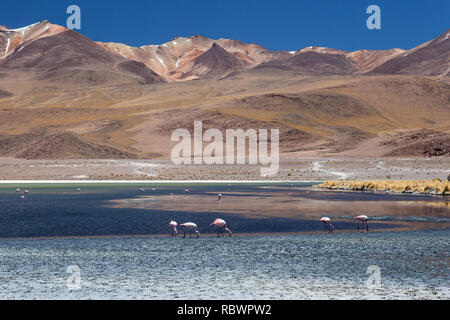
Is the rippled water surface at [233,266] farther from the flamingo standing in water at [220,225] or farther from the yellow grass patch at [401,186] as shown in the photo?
the yellow grass patch at [401,186]

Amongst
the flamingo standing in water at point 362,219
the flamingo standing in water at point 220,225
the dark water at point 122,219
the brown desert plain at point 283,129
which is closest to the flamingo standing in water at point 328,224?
the dark water at point 122,219

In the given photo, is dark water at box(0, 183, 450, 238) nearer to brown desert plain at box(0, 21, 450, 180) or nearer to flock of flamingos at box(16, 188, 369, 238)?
flock of flamingos at box(16, 188, 369, 238)

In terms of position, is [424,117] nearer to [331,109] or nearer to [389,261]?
[331,109]

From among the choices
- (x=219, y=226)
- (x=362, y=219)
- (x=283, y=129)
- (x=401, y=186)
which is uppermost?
(x=283, y=129)

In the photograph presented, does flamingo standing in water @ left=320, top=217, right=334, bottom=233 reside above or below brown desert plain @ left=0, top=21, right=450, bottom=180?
below

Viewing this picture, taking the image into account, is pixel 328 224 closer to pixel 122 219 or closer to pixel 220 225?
pixel 220 225

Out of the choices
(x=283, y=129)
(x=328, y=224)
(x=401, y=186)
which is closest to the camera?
(x=328, y=224)

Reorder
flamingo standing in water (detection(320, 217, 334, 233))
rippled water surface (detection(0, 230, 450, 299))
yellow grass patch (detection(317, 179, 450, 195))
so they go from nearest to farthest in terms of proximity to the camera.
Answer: rippled water surface (detection(0, 230, 450, 299)) < flamingo standing in water (detection(320, 217, 334, 233)) < yellow grass patch (detection(317, 179, 450, 195))

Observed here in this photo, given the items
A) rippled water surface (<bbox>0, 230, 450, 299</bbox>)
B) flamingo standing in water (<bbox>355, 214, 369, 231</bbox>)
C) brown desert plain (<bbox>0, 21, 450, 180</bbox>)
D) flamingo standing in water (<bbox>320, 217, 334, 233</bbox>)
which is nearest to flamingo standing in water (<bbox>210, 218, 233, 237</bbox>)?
rippled water surface (<bbox>0, 230, 450, 299</bbox>)

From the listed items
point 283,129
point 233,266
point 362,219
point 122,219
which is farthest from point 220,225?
point 283,129

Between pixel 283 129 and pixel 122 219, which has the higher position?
pixel 283 129
